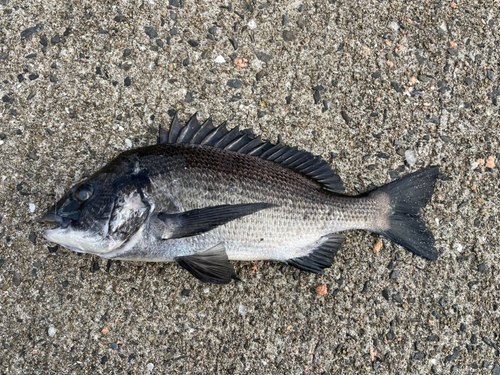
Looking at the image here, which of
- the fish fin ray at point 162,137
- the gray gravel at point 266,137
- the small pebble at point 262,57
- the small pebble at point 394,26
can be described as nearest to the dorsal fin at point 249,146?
the fish fin ray at point 162,137

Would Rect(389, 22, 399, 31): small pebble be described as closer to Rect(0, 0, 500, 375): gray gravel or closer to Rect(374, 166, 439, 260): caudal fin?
Rect(0, 0, 500, 375): gray gravel

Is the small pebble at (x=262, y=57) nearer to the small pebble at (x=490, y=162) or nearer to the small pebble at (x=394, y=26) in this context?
the small pebble at (x=394, y=26)

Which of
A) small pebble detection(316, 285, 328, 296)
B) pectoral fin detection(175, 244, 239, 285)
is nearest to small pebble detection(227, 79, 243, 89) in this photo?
pectoral fin detection(175, 244, 239, 285)

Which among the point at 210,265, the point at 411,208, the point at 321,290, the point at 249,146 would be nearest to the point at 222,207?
the point at 210,265

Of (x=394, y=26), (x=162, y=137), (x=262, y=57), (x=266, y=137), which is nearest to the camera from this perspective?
(x=162, y=137)

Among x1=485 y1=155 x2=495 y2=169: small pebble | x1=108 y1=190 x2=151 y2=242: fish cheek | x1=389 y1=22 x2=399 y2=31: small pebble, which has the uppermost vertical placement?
x1=389 y1=22 x2=399 y2=31: small pebble

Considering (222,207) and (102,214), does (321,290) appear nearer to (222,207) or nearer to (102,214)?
(222,207)

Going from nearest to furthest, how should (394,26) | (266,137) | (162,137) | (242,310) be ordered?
(162,137) → (242,310) → (266,137) → (394,26)
